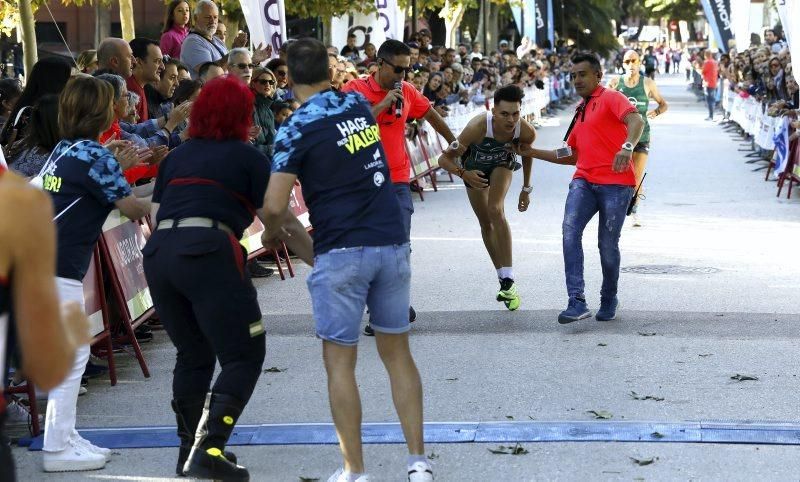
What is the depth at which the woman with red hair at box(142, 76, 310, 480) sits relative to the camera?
5.92 metres

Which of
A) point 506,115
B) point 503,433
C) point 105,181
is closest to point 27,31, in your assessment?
point 506,115

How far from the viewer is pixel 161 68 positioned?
11.5 m

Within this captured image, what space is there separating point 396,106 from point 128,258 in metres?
2.03

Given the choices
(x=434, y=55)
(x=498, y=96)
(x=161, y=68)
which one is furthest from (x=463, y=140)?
(x=434, y=55)

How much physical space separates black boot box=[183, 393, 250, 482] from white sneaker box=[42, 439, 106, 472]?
618mm

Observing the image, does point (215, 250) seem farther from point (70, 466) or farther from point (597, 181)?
point (597, 181)

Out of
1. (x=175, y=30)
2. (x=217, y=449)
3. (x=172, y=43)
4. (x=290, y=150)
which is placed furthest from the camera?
(x=175, y=30)

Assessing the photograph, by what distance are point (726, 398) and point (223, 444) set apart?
9.60ft

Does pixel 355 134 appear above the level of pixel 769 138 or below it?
above

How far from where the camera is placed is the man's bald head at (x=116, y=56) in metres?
10.8

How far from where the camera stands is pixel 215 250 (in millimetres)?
5914

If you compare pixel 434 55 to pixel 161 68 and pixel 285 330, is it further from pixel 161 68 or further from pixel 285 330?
pixel 285 330

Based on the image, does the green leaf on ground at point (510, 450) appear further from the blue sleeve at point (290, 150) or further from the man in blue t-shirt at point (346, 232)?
the blue sleeve at point (290, 150)

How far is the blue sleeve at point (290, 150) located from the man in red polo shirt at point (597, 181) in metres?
4.37
